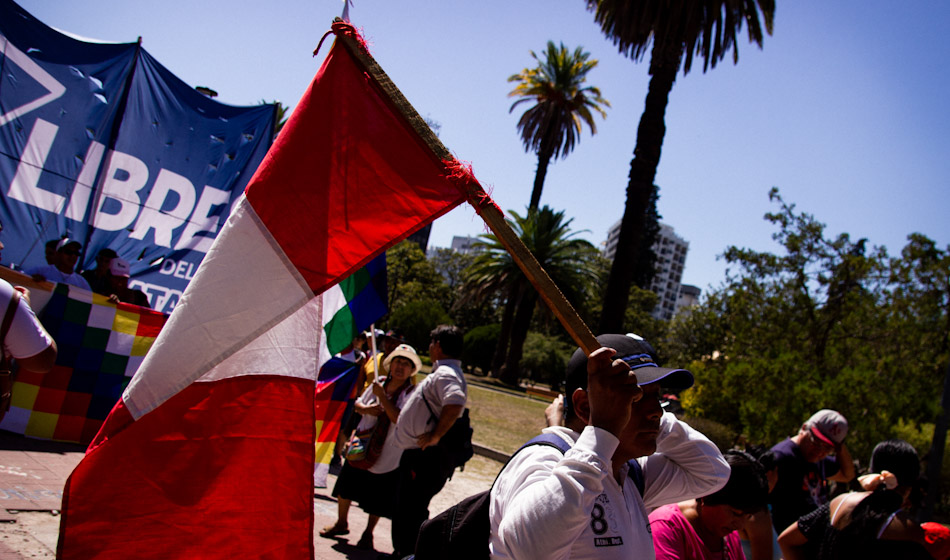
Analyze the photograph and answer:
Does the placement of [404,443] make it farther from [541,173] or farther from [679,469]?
[541,173]

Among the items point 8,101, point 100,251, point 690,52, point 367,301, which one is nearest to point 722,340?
point 690,52

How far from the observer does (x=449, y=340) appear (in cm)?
497

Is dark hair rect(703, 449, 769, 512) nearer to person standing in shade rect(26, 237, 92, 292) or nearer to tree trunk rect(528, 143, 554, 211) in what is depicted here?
person standing in shade rect(26, 237, 92, 292)

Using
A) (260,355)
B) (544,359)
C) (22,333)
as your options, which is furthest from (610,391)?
(544,359)

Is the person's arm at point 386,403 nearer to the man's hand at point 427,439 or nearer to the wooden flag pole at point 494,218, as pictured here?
the man's hand at point 427,439

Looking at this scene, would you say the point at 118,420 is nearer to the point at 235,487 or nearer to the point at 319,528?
the point at 235,487

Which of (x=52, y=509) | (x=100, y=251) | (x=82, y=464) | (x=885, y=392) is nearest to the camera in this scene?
(x=82, y=464)

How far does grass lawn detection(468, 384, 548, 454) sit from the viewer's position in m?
12.7

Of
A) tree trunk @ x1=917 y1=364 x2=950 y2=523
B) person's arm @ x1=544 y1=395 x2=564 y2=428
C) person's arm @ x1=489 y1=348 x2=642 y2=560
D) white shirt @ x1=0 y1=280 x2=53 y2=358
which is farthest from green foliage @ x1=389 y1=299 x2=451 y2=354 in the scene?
person's arm @ x1=489 y1=348 x2=642 y2=560

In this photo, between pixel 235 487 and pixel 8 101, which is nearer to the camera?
pixel 235 487

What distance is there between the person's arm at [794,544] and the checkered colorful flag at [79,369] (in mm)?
6241

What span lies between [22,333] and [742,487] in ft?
11.9

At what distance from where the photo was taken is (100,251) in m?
7.31

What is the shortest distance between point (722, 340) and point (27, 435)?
16952 millimetres
